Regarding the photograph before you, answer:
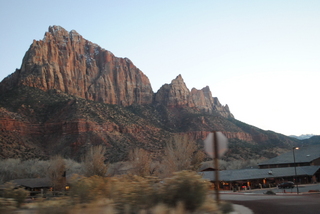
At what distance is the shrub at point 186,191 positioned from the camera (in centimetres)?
1208

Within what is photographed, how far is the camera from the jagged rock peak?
11966 cm

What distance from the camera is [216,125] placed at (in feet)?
421

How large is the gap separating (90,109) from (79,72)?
184 ft

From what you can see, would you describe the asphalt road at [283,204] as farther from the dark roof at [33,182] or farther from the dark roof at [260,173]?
the dark roof at [33,182]

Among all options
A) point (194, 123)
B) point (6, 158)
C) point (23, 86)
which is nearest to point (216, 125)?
point (194, 123)

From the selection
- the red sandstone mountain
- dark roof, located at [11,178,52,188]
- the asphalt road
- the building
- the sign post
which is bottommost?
the building

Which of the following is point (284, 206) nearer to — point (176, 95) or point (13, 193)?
point (13, 193)

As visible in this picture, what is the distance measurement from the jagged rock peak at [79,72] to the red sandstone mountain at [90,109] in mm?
355

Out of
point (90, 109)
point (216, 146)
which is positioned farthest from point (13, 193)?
point (90, 109)

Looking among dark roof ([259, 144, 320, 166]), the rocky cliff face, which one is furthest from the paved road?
the rocky cliff face

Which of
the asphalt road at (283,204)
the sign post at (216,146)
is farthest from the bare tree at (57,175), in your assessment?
the sign post at (216,146)

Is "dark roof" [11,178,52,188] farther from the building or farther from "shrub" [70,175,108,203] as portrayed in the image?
"shrub" [70,175,108,203]

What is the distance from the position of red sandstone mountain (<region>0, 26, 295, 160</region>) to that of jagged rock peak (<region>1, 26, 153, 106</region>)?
355mm

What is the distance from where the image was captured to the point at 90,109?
98.9 m
